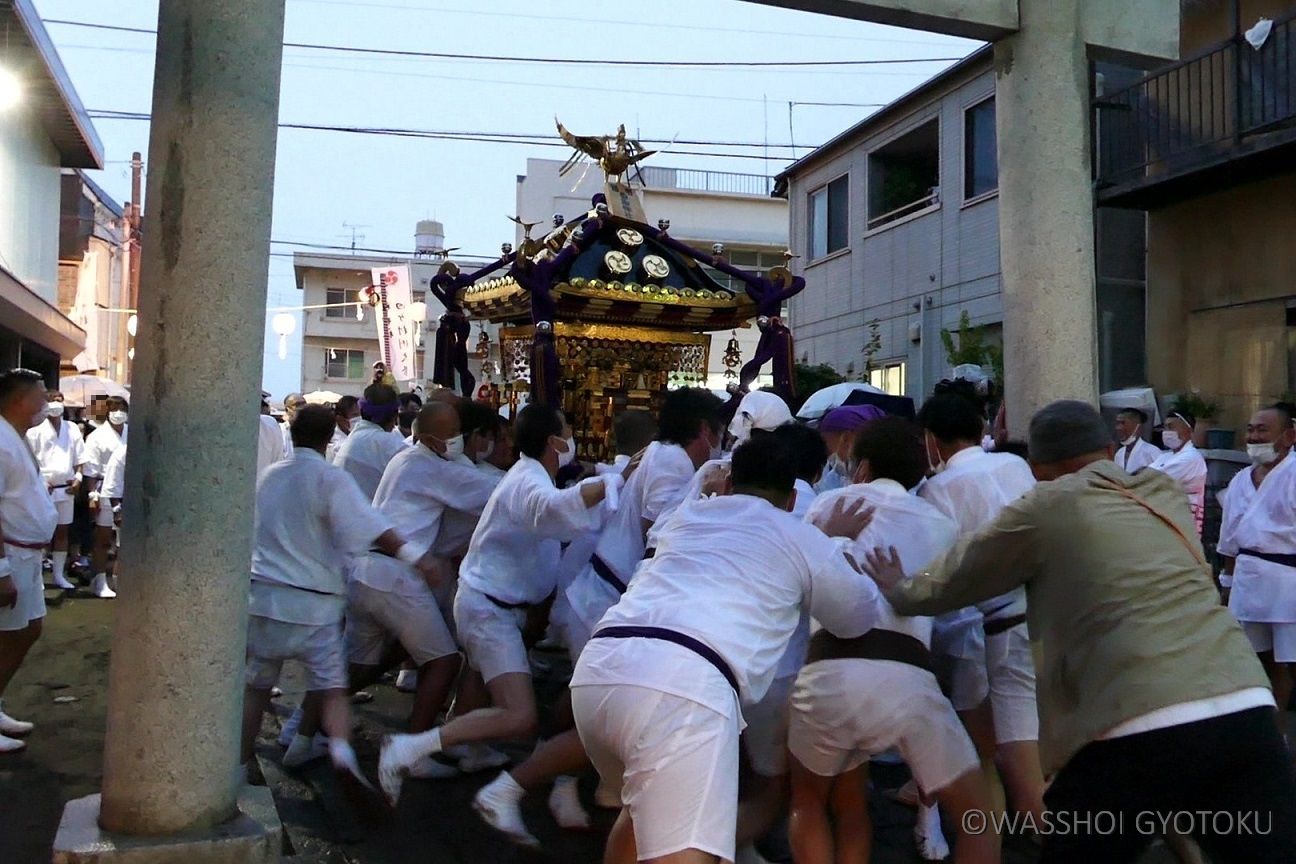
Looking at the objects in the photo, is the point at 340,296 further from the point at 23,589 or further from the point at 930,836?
the point at 930,836

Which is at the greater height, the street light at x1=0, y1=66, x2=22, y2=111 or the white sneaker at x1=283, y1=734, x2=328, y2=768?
the street light at x1=0, y1=66, x2=22, y2=111

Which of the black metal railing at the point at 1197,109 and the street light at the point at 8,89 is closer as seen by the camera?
the black metal railing at the point at 1197,109

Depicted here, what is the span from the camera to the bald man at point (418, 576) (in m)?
5.73

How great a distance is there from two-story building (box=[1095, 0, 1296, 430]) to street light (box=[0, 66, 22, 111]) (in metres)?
13.3

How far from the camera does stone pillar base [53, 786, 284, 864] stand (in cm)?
352

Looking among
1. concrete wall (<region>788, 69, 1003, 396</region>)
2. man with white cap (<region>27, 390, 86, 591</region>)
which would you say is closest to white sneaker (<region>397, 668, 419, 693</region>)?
man with white cap (<region>27, 390, 86, 591</region>)

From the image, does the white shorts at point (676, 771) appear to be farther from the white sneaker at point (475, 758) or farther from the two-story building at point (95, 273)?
the two-story building at point (95, 273)

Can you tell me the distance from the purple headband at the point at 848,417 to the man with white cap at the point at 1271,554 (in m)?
2.62

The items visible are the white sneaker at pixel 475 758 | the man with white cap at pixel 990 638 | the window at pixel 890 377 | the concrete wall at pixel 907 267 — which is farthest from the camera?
the window at pixel 890 377

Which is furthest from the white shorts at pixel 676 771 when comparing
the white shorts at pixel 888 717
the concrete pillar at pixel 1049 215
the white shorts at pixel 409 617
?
the concrete pillar at pixel 1049 215

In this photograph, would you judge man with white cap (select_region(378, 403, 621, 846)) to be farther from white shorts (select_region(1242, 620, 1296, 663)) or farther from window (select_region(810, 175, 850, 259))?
window (select_region(810, 175, 850, 259))

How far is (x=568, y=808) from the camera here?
17.0 feet

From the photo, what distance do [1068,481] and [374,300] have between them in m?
19.1

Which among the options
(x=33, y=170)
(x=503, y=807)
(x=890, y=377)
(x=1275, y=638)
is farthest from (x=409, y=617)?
(x=33, y=170)
